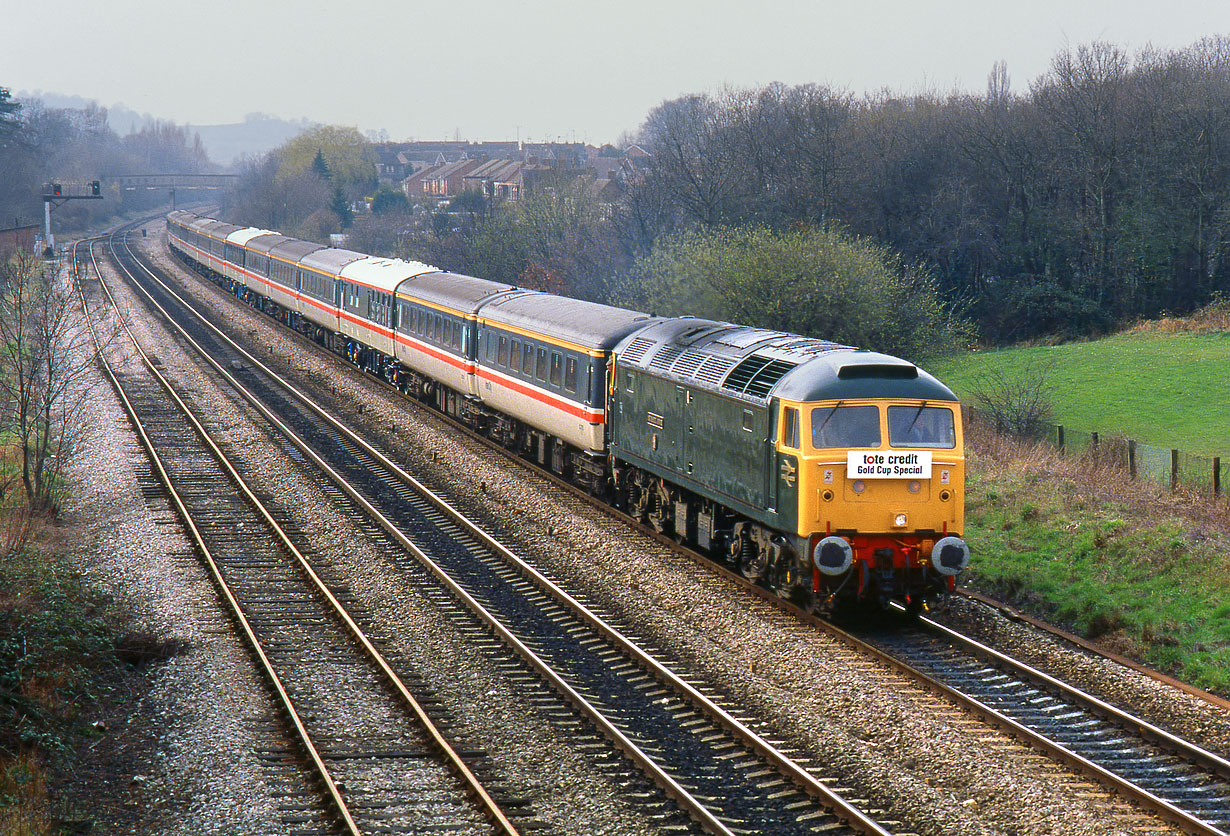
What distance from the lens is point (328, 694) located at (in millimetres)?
12344

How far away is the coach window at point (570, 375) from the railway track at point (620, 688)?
303 cm

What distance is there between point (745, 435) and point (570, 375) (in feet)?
22.5

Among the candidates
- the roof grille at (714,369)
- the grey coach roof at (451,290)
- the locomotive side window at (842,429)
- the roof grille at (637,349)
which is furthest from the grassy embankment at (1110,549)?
the grey coach roof at (451,290)

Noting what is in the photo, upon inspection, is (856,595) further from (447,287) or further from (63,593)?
(447,287)

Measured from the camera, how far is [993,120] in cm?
6141

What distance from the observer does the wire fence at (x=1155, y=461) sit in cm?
2042

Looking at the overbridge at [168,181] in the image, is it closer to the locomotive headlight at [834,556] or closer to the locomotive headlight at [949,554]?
the locomotive headlight at [834,556]

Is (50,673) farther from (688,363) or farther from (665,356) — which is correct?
(665,356)

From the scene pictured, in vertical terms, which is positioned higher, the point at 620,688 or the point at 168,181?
the point at 168,181

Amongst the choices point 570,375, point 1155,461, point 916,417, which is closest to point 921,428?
point 916,417

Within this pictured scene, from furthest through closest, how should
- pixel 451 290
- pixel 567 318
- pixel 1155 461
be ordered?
pixel 451 290 < pixel 567 318 < pixel 1155 461

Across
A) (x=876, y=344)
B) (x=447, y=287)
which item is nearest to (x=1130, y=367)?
(x=876, y=344)

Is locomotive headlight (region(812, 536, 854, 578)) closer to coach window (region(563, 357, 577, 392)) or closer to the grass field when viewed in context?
coach window (region(563, 357, 577, 392))

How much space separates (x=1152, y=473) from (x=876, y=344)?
45.6 ft
